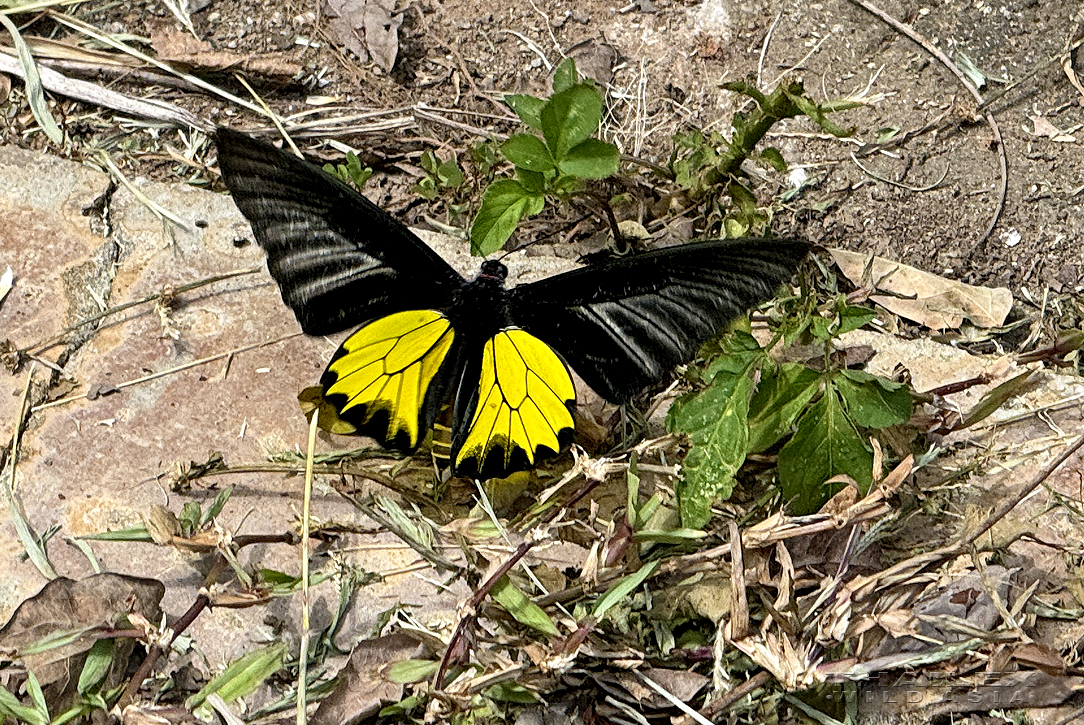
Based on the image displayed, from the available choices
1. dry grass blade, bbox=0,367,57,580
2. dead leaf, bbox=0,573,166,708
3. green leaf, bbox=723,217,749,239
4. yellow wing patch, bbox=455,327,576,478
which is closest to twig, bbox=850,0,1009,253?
green leaf, bbox=723,217,749,239

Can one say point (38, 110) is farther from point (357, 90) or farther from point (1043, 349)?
point (1043, 349)

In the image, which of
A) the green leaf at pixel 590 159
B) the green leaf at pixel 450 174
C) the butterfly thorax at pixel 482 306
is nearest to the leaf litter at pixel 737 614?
the butterfly thorax at pixel 482 306

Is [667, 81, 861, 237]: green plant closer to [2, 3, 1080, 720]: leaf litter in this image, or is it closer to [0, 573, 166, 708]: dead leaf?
[2, 3, 1080, 720]: leaf litter

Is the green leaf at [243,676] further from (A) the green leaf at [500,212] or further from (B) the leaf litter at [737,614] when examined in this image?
(A) the green leaf at [500,212]

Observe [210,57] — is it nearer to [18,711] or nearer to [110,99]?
[110,99]

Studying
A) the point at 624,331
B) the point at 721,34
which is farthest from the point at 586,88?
the point at 721,34

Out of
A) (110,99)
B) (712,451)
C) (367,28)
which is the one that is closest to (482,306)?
(712,451)
